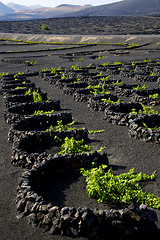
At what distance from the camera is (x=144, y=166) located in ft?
37.6

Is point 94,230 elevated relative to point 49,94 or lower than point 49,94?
elevated

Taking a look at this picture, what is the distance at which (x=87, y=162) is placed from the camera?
432 inches

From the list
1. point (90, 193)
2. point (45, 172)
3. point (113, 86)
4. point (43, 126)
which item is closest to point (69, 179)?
point (45, 172)

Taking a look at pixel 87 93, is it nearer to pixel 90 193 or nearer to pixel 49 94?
pixel 49 94

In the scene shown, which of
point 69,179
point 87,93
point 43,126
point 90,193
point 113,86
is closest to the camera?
point 90,193

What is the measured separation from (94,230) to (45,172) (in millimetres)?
3521

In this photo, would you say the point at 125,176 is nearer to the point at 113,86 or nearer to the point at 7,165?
the point at 7,165

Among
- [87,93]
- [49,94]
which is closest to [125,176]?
[87,93]

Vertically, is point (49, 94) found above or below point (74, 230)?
below

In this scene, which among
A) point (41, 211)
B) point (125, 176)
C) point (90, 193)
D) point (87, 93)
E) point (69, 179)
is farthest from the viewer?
point (87, 93)

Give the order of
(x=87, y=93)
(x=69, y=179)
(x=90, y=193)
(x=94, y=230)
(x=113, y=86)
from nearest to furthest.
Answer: (x=94, y=230)
(x=90, y=193)
(x=69, y=179)
(x=87, y=93)
(x=113, y=86)

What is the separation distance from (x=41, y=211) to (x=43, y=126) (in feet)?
30.1

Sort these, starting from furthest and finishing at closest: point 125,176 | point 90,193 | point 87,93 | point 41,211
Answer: point 87,93, point 125,176, point 90,193, point 41,211

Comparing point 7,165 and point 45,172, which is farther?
point 7,165
